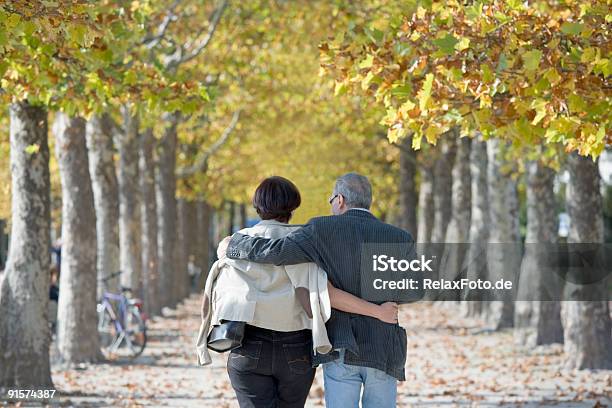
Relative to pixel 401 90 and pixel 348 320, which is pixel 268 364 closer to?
pixel 348 320

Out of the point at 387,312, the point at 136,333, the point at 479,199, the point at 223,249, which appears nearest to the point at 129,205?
the point at 136,333

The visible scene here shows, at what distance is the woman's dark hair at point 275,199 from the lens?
22.3 feet

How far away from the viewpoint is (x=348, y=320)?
21.3 feet

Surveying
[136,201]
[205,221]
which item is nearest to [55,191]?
[205,221]

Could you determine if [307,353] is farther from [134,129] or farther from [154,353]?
[134,129]

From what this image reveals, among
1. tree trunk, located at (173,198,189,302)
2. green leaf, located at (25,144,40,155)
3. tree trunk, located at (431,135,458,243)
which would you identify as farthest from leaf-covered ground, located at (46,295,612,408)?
tree trunk, located at (431,135,458,243)

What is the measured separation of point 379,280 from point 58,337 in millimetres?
10651

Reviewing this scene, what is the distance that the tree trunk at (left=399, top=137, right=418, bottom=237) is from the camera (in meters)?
37.6

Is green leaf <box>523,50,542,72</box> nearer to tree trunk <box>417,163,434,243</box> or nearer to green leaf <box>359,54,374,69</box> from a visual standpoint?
green leaf <box>359,54,374,69</box>

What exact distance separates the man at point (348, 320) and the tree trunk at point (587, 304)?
9457 millimetres

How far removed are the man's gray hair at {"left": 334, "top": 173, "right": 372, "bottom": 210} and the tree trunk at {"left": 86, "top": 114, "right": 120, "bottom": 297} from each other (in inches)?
483

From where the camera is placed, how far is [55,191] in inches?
1909

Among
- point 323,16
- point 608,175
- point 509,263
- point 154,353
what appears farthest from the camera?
point 608,175

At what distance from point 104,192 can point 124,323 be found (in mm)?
2569
